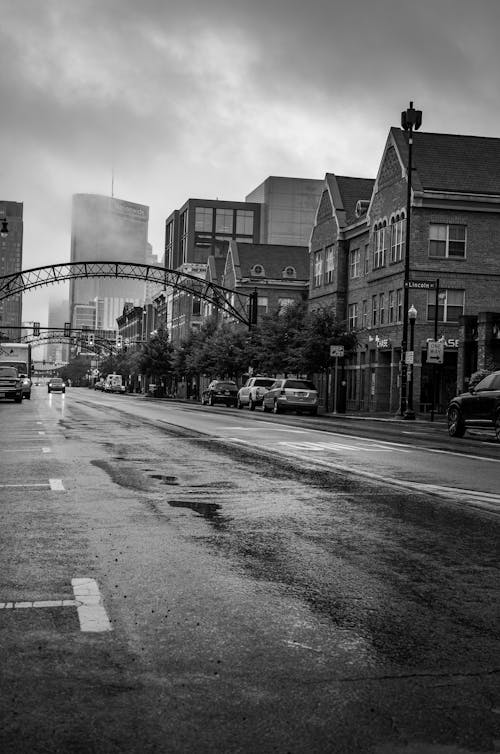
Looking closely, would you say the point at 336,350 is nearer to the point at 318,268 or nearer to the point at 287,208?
the point at 318,268

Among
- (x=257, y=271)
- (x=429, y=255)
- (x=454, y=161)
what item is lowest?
(x=429, y=255)

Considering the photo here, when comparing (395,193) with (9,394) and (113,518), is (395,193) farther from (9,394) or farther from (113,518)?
(113,518)

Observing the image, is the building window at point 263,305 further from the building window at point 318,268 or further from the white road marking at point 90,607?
the white road marking at point 90,607

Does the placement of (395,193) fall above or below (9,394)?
above

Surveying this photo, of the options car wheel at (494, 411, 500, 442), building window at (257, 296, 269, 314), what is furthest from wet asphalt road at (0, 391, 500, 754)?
building window at (257, 296, 269, 314)

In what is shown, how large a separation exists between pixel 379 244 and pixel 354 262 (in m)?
5.28

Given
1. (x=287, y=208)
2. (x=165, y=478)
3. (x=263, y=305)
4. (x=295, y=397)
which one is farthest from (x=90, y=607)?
(x=287, y=208)

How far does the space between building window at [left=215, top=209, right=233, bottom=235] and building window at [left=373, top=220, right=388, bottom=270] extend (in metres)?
99.6

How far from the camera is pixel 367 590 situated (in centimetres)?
589

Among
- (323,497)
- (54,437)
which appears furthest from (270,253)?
(323,497)

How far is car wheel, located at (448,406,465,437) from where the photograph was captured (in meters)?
26.3

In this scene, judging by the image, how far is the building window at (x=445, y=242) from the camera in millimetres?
49438

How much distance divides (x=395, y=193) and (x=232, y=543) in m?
45.8

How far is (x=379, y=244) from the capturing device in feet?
177
